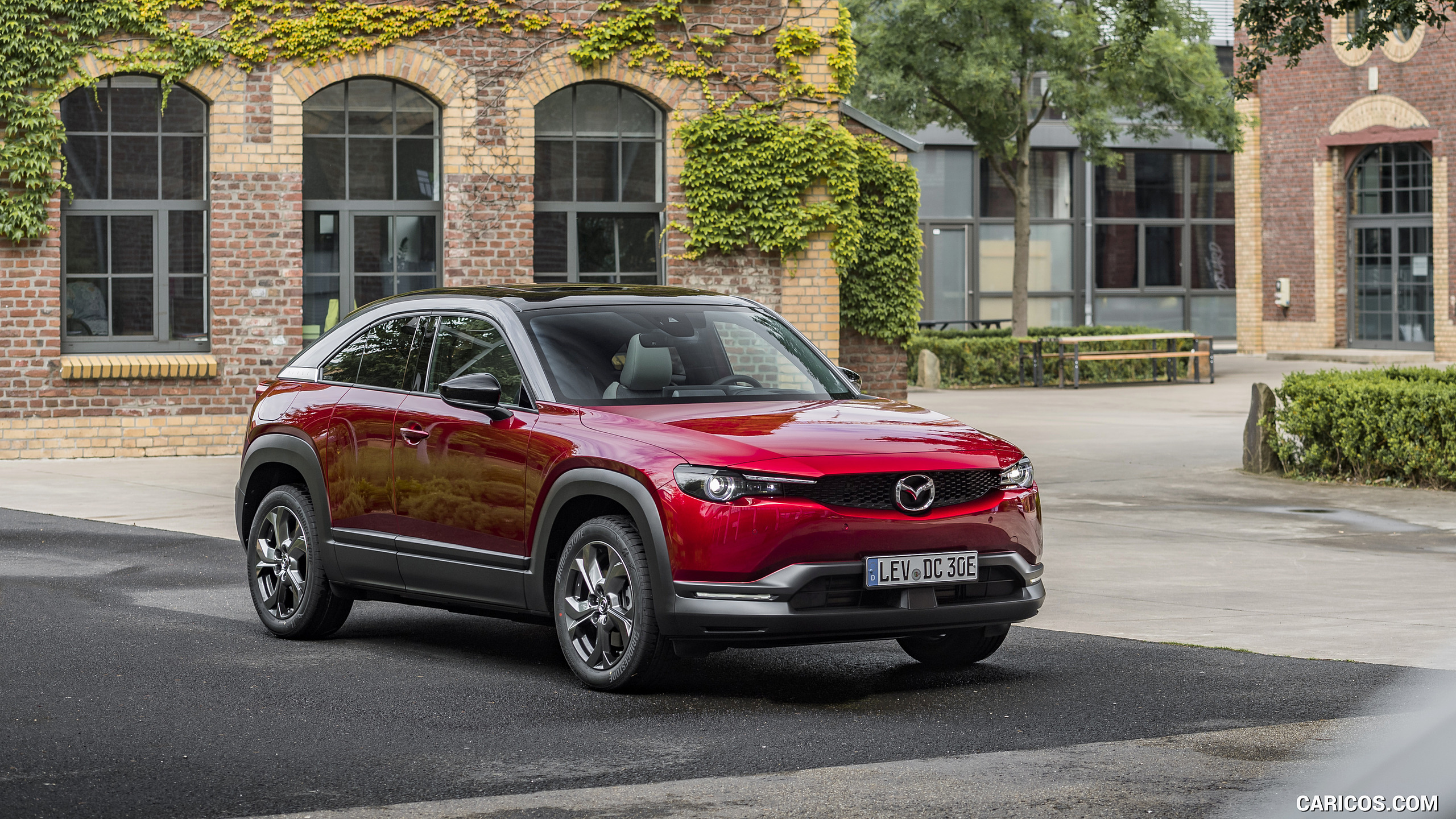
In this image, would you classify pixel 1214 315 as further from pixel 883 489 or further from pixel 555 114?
pixel 883 489

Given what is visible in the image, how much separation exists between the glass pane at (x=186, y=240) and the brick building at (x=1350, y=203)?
2464cm

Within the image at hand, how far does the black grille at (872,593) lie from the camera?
650 centimetres

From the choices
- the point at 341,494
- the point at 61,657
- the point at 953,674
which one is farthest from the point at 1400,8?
the point at 61,657

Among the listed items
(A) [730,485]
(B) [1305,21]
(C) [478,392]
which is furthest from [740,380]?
(B) [1305,21]

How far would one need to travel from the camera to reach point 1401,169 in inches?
1428

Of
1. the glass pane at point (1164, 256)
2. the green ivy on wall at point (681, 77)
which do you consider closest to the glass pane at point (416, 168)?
the green ivy on wall at point (681, 77)

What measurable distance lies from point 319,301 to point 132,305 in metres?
1.76

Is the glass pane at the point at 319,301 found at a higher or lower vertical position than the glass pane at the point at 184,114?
lower

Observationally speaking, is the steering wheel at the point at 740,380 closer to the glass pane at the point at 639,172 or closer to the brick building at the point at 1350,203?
the glass pane at the point at 639,172

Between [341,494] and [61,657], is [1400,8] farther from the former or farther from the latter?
[61,657]

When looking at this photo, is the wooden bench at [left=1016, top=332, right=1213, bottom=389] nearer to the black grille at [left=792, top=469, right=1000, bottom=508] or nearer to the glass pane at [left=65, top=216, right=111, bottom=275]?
the glass pane at [left=65, top=216, right=111, bottom=275]

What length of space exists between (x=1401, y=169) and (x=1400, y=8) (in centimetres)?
2483

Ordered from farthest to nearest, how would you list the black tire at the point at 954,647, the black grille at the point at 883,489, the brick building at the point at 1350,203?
1. the brick building at the point at 1350,203
2. the black tire at the point at 954,647
3. the black grille at the point at 883,489

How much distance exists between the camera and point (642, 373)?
7.44 meters
